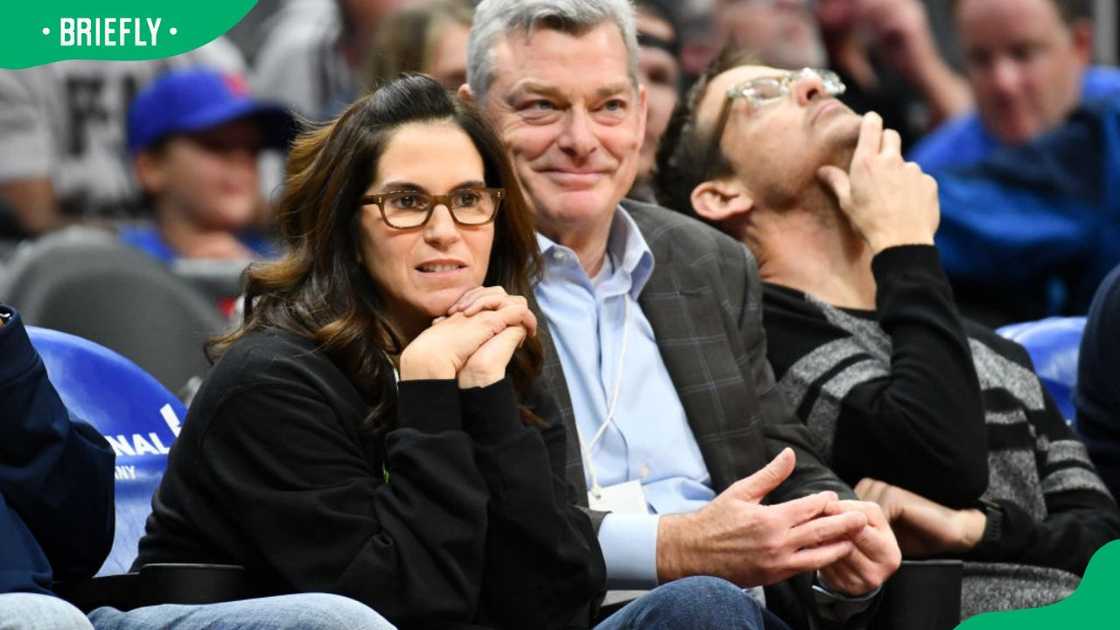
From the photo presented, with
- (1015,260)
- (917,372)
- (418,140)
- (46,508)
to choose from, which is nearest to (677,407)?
(917,372)

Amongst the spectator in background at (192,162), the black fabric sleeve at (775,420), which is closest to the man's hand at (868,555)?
the black fabric sleeve at (775,420)

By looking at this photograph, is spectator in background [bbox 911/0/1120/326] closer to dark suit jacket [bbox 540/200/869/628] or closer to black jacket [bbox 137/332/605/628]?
dark suit jacket [bbox 540/200/869/628]

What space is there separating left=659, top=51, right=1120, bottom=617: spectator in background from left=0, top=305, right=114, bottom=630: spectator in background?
1.47 m

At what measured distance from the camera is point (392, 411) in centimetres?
333

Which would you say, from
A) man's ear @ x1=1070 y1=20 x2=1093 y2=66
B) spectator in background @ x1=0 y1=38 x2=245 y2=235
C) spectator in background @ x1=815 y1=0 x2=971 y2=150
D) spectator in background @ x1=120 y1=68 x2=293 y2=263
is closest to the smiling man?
spectator in background @ x1=120 y1=68 x2=293 y2=263

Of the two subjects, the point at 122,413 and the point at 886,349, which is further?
the point at 886,349

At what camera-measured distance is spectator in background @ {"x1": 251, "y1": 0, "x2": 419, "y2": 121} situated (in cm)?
752

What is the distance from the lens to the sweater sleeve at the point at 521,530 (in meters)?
3.23

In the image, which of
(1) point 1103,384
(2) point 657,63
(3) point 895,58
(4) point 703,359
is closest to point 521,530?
(4) point 703,359

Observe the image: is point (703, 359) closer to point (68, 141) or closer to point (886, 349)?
point (886, 349)

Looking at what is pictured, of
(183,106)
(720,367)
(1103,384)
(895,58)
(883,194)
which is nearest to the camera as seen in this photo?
(720,367)

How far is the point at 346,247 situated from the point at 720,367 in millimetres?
843

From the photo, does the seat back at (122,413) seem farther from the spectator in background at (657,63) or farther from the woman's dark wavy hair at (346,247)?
the spectator in background at (657,63)

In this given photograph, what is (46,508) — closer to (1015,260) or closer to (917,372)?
(917,372)
